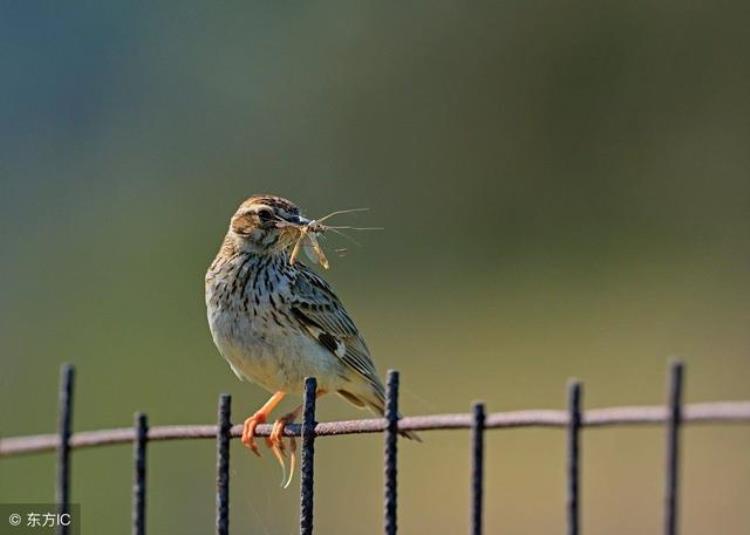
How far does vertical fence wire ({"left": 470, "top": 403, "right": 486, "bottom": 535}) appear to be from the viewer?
4.71 metres

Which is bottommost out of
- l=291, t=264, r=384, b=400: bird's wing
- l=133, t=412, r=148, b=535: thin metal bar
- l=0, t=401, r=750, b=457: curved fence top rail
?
l=133, t=412, r=148, b=535: thin metal bar

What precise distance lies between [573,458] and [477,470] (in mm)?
358

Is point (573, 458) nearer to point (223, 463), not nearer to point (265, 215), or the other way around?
point (223, 463)

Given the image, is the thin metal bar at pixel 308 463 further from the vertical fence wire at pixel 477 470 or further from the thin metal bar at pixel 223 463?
the vertical fence wire at pixel 477 470

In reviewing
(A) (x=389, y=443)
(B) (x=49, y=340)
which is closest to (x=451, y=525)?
(B) (x=49, y=340)

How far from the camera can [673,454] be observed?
418cm

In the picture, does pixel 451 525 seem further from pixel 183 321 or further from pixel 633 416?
pixel 633 416

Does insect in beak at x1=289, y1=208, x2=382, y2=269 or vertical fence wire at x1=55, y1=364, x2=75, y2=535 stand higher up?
insect in beak at x1=289, y1=208, x2=382, y2=269

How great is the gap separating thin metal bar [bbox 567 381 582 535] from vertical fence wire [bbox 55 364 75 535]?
6.47 feet

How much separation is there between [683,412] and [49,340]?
1695 cm

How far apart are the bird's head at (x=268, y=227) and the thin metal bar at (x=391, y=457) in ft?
10.4

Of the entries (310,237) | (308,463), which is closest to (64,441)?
(308,463)

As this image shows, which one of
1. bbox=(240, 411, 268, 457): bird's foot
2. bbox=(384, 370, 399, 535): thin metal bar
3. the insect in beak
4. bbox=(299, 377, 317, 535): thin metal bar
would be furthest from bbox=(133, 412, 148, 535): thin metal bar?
the insect in beak

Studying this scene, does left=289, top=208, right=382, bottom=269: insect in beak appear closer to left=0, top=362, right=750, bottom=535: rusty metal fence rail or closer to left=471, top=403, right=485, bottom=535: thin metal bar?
left=0, top=362, right=750, bottom=535: rusty metal fence rail
